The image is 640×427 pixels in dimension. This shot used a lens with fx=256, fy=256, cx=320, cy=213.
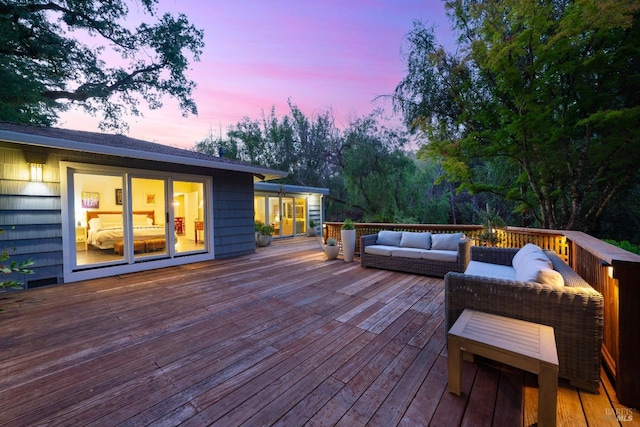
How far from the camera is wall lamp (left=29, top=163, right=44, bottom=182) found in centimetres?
415

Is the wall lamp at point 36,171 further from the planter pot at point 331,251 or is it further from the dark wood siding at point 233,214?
the planter pot at point 331,251

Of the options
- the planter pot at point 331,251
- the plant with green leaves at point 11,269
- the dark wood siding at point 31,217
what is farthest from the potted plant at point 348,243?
the dark wood siding at point 31,217

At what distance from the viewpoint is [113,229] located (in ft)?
18.1

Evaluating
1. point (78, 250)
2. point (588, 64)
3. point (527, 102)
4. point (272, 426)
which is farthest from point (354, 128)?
point (272, 426)

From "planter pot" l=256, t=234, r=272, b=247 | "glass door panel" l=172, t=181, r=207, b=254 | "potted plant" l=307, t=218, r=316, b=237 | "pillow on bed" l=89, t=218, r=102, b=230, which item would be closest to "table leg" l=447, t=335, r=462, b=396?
"glass door panel" l=172, t=181, r=207, b=254

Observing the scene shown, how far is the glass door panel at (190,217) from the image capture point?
629 centimetres

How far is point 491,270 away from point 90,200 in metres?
7.38

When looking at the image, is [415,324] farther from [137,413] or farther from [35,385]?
[35,385]

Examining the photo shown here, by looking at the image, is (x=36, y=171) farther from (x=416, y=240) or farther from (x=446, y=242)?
(x=446, y=242)

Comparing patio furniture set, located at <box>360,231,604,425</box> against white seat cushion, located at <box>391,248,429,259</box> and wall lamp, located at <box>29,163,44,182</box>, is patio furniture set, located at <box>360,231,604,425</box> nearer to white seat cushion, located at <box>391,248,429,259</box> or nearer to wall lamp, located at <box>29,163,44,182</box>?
white seat cushion, located at <box>391,248,429,259</box>

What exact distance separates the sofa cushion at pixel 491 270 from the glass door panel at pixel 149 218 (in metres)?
5.83

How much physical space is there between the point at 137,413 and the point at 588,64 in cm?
911

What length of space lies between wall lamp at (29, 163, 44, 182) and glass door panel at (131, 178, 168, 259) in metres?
1.32

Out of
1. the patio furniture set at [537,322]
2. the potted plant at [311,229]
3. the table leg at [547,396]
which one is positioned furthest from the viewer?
the potted plant at [311,229]
